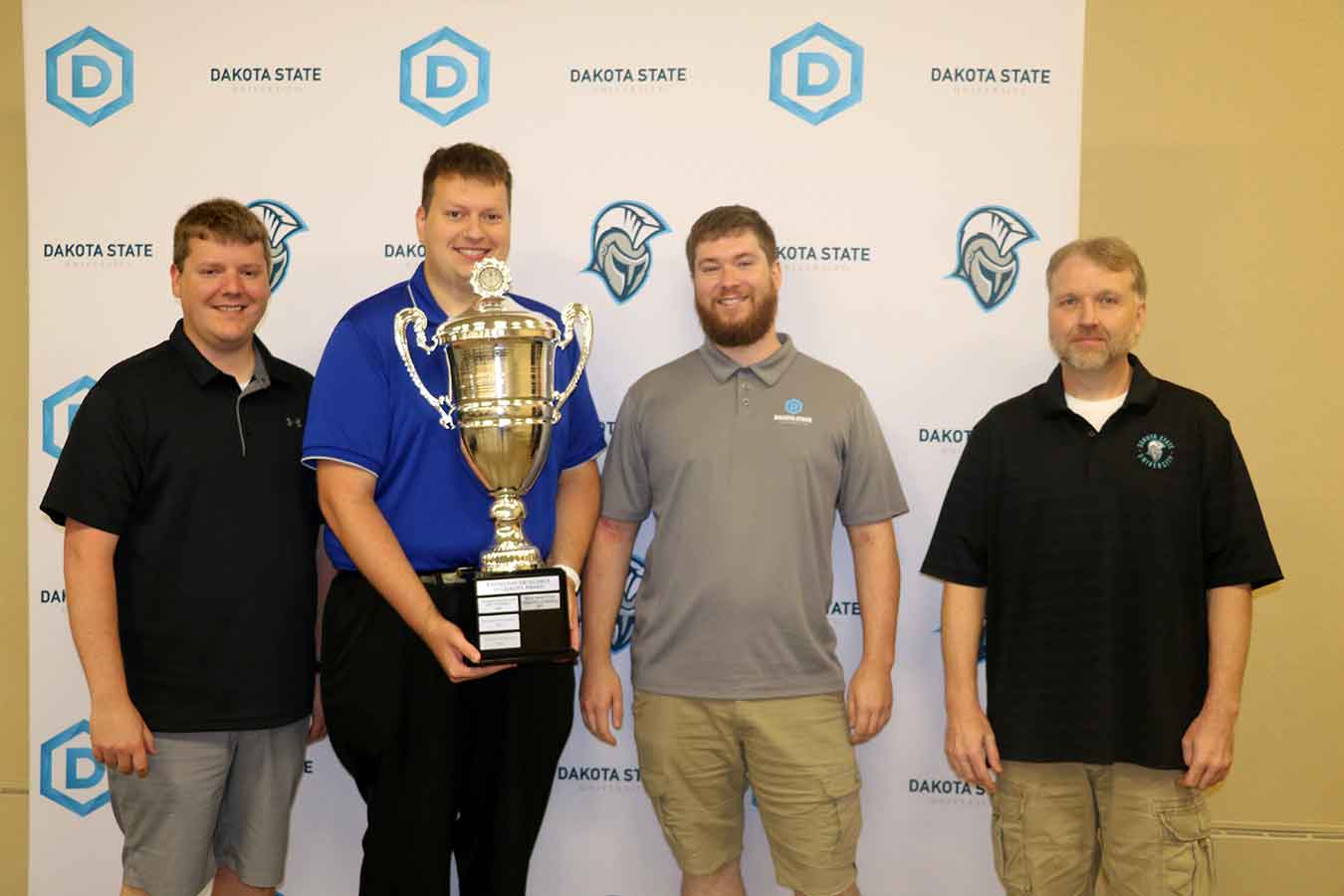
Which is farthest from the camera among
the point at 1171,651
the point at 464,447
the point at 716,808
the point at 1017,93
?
the point at 1017,93

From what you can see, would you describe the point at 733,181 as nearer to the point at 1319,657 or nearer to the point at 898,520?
the point at 898,520

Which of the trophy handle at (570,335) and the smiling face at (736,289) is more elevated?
the smiling face at (736,289)

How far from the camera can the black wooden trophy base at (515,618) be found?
1.92m

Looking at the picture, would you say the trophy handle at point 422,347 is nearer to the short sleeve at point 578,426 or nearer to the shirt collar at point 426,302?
the shirt collar at point 426,302

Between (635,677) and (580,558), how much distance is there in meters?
0.40

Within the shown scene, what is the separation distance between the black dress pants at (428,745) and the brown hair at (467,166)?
880 millimetres

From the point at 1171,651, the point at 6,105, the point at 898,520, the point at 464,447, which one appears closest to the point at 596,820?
the point at 898,520

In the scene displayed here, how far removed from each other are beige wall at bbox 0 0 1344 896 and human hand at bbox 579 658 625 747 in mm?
1757

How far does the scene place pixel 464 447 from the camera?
2035 millimetres

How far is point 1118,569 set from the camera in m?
2.25

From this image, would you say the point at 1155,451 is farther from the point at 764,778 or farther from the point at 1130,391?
the point at 764,778

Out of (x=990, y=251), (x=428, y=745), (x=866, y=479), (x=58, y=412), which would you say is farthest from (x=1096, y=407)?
(x=58, y=412)

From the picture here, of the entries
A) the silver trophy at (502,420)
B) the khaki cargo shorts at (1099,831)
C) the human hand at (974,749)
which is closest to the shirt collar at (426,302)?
the silver trophy at (502,420)

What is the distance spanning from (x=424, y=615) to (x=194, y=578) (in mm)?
626
